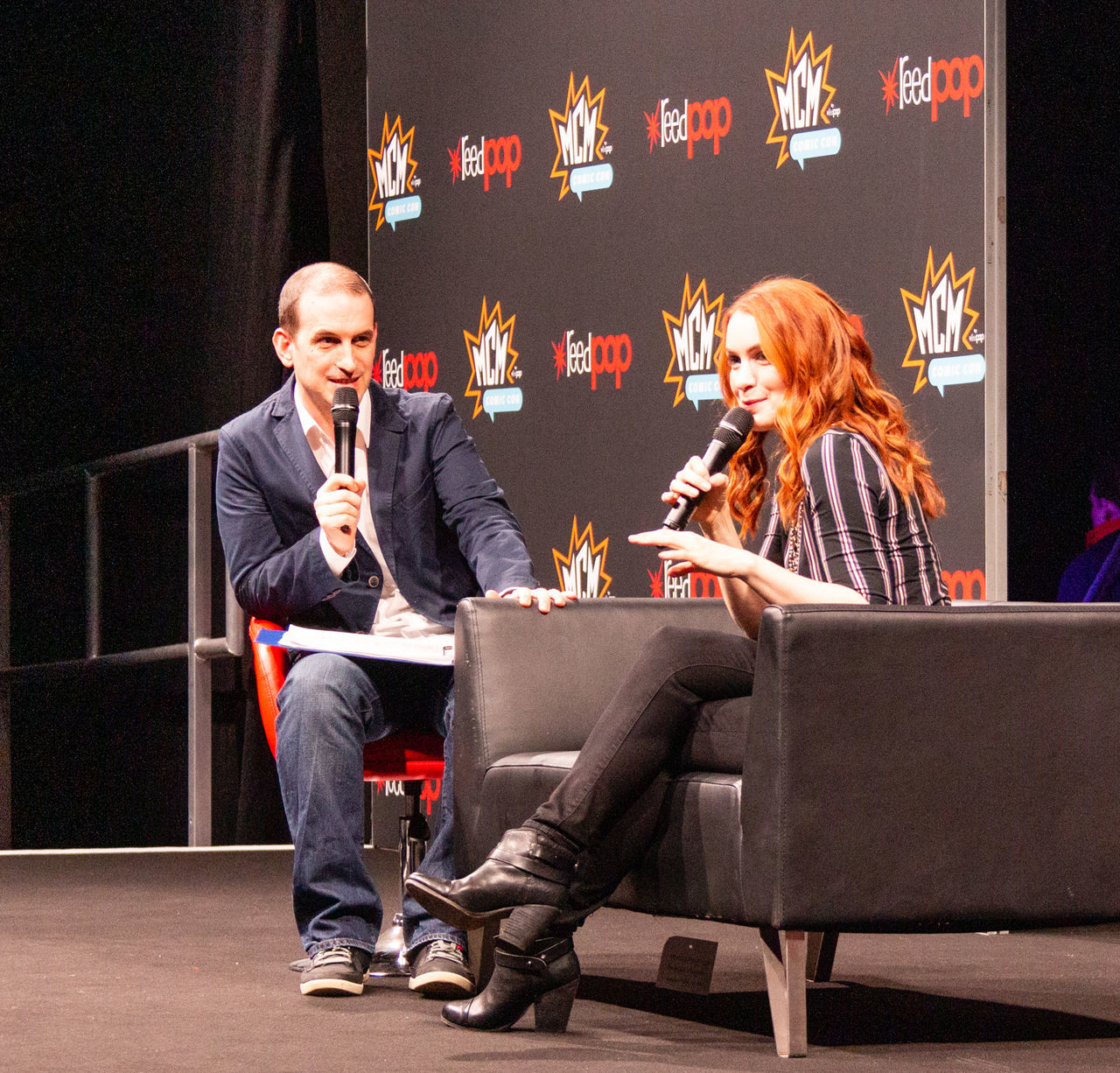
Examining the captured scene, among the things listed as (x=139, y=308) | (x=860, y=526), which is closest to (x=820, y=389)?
(x=860, y=526)

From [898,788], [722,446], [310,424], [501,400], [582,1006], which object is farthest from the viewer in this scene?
[501,400]

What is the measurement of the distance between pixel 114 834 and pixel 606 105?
3.00 meters

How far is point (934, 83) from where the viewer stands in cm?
355

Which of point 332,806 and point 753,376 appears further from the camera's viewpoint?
point 332,806

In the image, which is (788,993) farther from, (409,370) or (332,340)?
(409,370)

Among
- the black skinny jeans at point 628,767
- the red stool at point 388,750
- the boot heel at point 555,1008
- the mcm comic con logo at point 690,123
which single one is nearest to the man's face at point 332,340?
the red stool at point 388,750

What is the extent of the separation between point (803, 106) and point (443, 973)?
2.18 metres

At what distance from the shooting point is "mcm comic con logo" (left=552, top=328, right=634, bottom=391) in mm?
4398

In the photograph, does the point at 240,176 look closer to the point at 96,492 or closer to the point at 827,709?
the point at 96,492

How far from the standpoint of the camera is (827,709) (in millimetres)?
2084

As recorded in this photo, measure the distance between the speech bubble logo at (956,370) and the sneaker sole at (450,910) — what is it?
1688mm

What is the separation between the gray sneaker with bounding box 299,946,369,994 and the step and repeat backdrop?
4.94 ft

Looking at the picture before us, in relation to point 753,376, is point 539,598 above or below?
below

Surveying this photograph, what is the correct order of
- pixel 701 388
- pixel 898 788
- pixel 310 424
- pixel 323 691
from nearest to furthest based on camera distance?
pixel 898 788 < pixel 323 691 < pixel 310 424 < pixel 701 388
